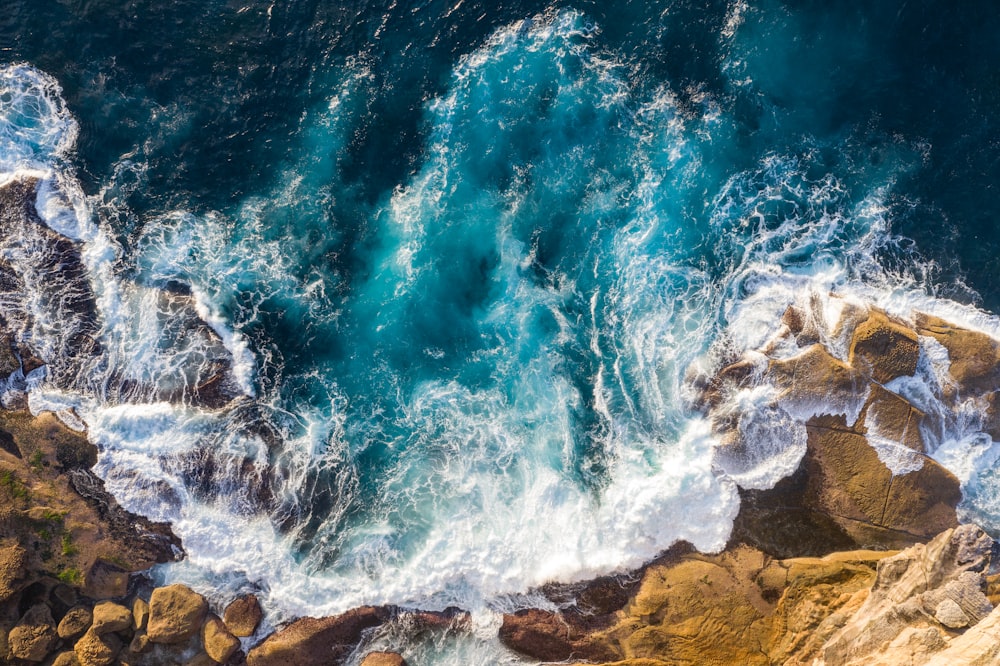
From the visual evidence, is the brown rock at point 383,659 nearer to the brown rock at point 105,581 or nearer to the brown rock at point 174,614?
the brown rock at point 174,614

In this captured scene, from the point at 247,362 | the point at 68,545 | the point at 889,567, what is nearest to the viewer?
the point at 889,567

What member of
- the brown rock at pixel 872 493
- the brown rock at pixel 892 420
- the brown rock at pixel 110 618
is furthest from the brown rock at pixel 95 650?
the brown rock at pixel 892 420

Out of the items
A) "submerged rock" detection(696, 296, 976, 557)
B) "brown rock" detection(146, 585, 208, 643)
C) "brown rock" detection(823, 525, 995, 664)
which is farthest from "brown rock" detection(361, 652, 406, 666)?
"brown rock" detection(823, 525, 995, 664)

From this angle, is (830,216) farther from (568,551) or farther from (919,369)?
(568,551)

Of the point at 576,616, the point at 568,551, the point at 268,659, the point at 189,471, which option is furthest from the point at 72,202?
the point at 576,616

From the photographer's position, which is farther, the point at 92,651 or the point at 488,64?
the point at 488,64

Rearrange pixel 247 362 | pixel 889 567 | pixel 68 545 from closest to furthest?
pixel 889 567 < pixel 68 545 < pixel 247 362
